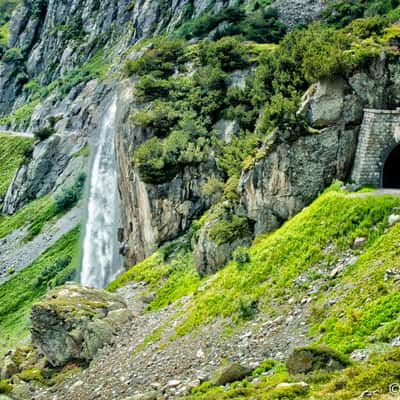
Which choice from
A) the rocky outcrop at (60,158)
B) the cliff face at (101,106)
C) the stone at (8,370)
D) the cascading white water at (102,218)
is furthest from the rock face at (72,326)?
the rocky outcrop at (60,158)

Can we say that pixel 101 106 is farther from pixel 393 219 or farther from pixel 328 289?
pixel 328 289

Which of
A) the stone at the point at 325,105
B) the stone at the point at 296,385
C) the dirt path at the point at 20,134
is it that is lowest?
the stone at the point at 296,385

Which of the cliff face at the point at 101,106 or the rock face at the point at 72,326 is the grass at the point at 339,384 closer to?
the rock face at the point at 72,326

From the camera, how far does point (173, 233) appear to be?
44.7 meters

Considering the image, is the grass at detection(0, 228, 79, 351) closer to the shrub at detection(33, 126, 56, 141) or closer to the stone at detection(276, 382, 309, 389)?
the shrub at detection(33, 126, 56, 141)

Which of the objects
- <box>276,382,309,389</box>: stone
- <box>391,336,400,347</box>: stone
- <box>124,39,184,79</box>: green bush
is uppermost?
<box>124,39,184,79</box>: green bush

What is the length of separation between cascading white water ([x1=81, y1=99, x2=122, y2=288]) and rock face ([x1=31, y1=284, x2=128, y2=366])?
1941 centimetres

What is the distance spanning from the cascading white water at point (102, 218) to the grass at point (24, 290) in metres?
5.10

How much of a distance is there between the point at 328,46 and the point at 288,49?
817 cm

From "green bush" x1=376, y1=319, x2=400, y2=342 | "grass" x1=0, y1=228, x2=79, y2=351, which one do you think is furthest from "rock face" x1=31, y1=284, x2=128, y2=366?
"grass" x1=0, y1=228, x2=79, y2=351

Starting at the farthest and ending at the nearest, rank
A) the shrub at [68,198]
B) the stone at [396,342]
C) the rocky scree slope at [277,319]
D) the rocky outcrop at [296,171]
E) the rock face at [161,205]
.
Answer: the shrub at [68,198]
the rock face at [161,205]
the rocky outcrop at [296,171]
the rocky scree slope at [277,319]
the stone at [396,342]

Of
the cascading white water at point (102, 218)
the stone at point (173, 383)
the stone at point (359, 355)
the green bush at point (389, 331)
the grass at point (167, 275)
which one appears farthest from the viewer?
the cascading white water at point (102, 218)

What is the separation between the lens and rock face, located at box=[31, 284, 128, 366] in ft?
105

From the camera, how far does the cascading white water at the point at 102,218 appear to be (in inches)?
2226
